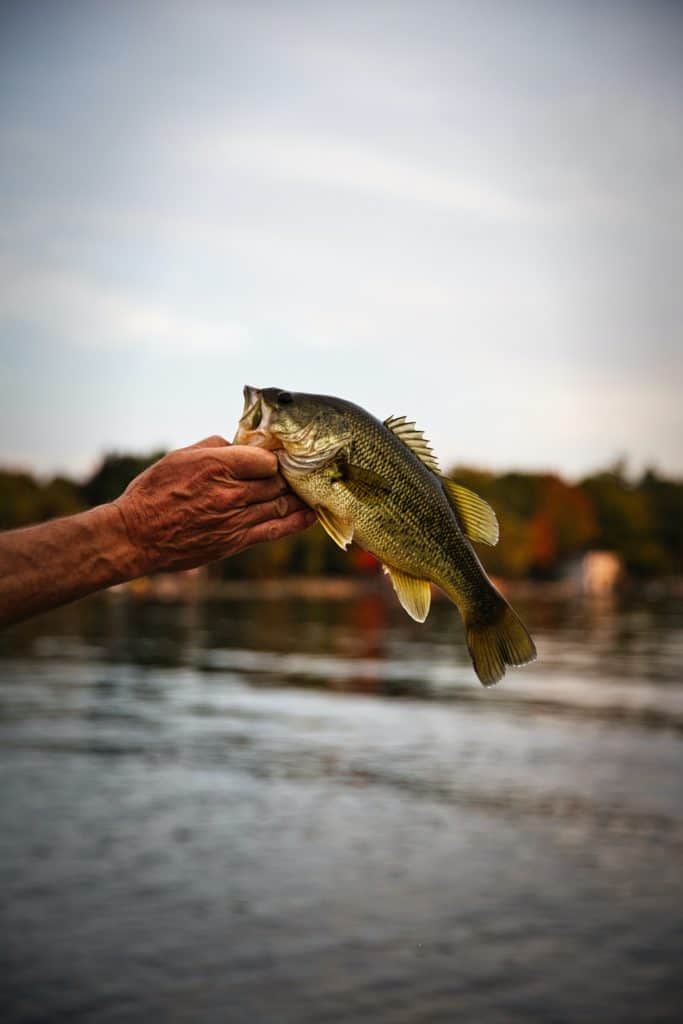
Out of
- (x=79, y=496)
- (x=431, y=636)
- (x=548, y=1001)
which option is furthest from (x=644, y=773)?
(x=79, y=496)

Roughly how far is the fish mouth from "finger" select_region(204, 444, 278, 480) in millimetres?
31

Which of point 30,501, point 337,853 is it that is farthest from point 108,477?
point 337,853

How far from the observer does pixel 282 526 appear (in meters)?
4.40

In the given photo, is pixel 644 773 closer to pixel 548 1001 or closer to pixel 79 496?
pixel 548 1001

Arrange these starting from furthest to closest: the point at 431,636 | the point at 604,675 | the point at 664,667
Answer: the point at 431,636 → the point at 664,667 → the point at 604,675

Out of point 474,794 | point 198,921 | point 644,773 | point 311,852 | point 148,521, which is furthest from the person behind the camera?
point 644,773

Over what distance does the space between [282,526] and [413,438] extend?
562mm

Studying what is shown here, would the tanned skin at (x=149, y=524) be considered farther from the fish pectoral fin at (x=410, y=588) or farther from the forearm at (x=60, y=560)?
the fish pectoral fin at (x=410, y=588)

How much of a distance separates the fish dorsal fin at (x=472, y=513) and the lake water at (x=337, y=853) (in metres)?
15.6

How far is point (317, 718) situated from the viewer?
47344 millimetres

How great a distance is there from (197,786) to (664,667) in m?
43.6

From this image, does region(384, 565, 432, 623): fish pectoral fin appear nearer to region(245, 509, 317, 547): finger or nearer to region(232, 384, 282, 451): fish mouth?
region(245, 509, 317, 547): finger

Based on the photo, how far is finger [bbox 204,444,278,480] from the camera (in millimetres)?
4160

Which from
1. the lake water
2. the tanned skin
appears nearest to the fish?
the tanned skin
